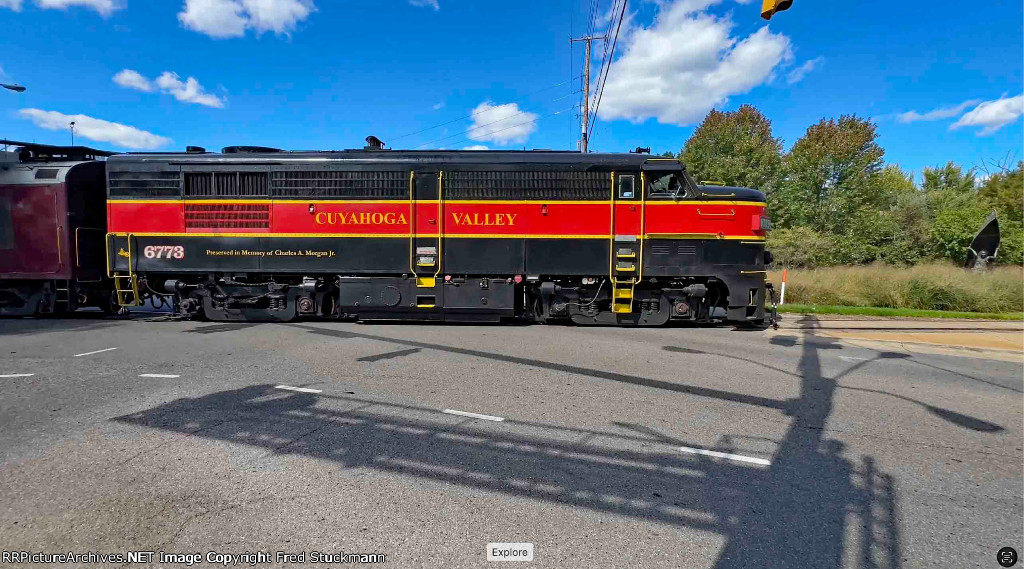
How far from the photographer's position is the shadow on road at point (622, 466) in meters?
2.86

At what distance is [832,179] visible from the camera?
1252 inches

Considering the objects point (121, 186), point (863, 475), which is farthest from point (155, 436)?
point (121, 186)

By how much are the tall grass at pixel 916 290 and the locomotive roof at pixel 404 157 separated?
28.3 feet

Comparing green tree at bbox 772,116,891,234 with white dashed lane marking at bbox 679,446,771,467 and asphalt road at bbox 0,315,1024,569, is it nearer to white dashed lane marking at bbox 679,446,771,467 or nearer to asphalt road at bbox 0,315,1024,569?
asphalt road at bbox 0,315,1024,569

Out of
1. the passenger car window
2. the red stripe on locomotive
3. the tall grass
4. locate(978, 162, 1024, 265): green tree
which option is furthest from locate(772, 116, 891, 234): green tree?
the passenger car window

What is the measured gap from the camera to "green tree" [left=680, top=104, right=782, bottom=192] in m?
33.2

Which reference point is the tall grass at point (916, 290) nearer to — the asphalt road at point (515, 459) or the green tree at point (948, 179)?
the asphalt road at point (515, 459)

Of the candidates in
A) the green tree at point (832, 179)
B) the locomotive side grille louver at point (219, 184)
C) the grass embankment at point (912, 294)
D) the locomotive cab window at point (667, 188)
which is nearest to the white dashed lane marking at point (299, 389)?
the locomotive side grille louver at point (219, 184)

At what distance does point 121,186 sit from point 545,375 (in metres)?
9.66

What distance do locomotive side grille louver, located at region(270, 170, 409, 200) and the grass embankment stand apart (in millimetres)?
10448

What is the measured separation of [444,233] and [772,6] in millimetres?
6360

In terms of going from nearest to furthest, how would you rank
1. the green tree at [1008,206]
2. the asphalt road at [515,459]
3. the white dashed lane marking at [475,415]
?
the asphalt road at [515,459], the white dashed lane marking at [475,415], the green tree at [1008,206]

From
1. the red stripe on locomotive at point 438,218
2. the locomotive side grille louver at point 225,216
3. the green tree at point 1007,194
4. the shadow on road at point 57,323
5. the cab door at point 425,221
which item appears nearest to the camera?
the shadow on road at point 57,323

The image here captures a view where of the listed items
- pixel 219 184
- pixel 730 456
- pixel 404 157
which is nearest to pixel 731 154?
pixel 404 157
